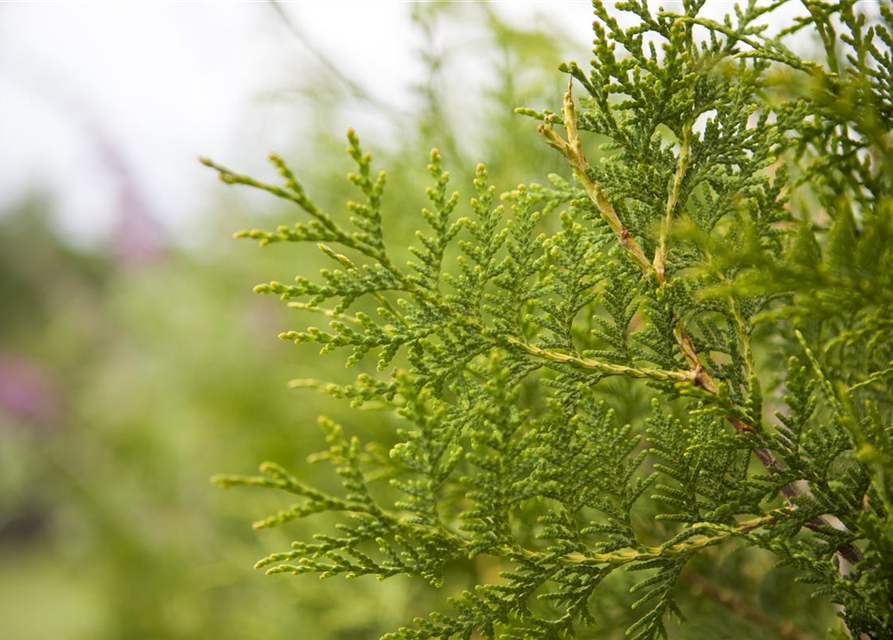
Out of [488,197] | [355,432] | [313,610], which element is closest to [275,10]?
[488,197]

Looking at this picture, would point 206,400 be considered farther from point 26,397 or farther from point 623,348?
point 623,348

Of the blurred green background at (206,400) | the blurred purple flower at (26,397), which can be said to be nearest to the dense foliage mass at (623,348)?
the blurred green background at (206,400)

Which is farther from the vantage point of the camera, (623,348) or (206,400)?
(206,400)

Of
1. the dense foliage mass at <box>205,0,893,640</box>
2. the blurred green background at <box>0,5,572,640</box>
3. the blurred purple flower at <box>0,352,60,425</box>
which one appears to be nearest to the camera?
the dense foliage mass at <box>205,0,893,640</box>

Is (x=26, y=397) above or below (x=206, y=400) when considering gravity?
above

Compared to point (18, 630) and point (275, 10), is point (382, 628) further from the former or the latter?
point (18, 630)

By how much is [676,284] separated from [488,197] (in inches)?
9.5

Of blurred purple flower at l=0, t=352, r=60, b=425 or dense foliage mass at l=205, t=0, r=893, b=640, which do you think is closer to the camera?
dense foliage mass at l=205, t=0, r=893, b=640

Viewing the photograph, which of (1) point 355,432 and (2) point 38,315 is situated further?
(2) point 38,315

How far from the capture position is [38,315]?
1295 centimetres

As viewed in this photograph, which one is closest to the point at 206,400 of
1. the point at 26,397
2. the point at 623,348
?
the point at 26,397

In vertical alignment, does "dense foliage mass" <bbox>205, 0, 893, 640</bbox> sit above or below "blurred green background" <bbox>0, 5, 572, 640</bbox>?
below

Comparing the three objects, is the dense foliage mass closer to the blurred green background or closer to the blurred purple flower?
the blurred green background

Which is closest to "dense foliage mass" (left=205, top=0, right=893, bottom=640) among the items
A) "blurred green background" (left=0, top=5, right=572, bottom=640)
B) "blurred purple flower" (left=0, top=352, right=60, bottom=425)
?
"blurred green background" (left=0, top=5, right=572, bottom=640)
